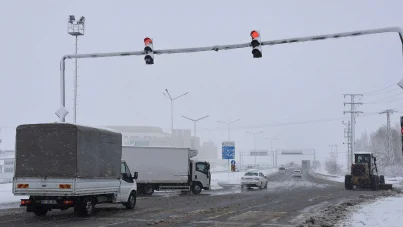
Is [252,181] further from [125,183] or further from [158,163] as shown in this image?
[125,183]

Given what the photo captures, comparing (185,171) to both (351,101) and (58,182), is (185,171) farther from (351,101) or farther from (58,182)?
(351,101)

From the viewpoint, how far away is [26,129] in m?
17.7

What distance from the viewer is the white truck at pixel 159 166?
34.6 metres

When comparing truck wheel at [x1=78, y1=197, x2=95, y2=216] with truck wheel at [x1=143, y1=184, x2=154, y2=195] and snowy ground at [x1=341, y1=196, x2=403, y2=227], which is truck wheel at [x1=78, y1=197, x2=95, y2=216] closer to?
snowy ground at [x1=341, y1=196, x2=403, y2=227]

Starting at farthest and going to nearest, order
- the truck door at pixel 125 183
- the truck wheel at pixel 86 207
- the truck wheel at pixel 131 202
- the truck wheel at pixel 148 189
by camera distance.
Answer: the truck wheel at pixel 148 189 → the truck wheel at pixel 131 202 → the truck door at pixel 125 183 → the truck wheel at pixel 86 207

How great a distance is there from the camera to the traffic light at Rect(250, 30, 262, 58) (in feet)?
61.8

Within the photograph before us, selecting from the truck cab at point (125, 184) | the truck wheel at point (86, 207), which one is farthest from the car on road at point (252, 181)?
the truck wheel at point (86, 207)

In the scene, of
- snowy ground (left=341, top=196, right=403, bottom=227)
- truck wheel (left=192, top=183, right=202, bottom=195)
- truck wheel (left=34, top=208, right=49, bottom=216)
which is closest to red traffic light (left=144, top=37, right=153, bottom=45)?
truck wheel (left=34, top=208, right=49, bottom=216)

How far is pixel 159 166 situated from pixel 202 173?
3.73 metres

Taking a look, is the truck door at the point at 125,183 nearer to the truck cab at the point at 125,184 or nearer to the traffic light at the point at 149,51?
the truck cab at the point at 125,184

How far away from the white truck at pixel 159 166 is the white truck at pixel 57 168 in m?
16.0

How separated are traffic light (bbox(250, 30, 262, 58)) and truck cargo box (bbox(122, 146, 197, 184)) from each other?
1747 centimetres

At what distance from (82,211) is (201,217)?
4101 millimetres

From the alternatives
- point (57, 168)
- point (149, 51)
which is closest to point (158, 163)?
point (149, 51)
